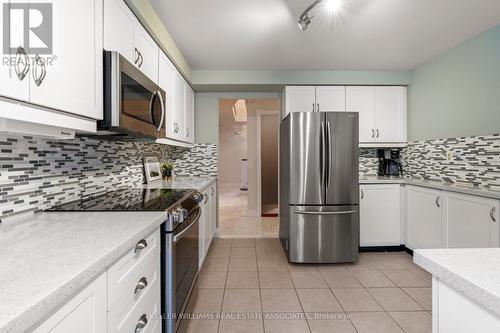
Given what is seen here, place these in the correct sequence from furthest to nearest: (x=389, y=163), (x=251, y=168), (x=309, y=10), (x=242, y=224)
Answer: (x=251, y=168), (x=242, y=224), (x=389, y=163), (x=309, y=10)

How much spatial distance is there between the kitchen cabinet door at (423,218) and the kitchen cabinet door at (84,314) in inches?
114

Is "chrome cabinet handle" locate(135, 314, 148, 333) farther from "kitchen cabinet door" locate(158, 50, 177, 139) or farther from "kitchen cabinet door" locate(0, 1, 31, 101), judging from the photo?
"kitchen cabinet door" locate(158, 50, 177, 139)

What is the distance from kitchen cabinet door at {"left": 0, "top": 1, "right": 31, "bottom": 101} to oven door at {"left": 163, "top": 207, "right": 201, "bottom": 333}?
82 cm

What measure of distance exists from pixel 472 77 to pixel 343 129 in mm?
1265

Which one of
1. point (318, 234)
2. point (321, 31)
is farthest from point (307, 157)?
point (321, 31)

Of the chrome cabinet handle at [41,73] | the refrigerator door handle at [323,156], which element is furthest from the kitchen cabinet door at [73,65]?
the refrigerator door handle at [323,156]

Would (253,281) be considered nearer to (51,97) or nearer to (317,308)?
(317,308)

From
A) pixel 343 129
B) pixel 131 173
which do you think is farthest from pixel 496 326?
pixel 131 173

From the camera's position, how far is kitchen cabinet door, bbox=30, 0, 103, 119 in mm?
931

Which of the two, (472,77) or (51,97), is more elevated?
(472,77)

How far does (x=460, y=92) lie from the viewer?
2.59m

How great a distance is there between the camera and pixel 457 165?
2617 mm

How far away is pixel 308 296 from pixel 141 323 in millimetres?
1508

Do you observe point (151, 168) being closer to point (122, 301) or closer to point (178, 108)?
point (178, 108)
